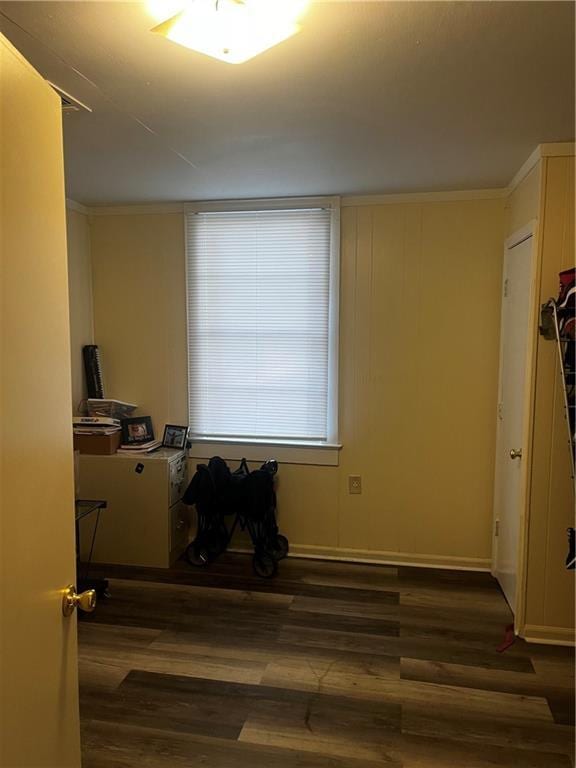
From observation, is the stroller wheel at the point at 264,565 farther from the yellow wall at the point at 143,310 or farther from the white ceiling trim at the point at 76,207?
the white ceiling trim at the point at 76,207

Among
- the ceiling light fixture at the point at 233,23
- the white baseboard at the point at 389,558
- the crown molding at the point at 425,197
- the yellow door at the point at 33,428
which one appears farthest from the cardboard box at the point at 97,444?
the ceiling light fixture at the point at 233,23

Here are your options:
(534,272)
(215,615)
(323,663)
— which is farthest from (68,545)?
(534,272)

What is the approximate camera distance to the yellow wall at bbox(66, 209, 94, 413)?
3.74 m

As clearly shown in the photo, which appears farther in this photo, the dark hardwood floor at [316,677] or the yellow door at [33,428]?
the dark hardwood floor at [316,677]

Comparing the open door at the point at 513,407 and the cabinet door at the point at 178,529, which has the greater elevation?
the open door at the point at 513,407

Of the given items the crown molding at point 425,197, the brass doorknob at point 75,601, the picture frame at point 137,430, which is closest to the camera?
the brass doorknob at point 75,601

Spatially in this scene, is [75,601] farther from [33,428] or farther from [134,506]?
[134,506]

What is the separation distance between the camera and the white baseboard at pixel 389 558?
11.7ft

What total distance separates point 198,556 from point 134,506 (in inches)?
22.3

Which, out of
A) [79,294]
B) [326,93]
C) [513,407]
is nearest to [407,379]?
[513,407]

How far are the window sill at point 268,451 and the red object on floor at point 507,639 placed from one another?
1435 mm

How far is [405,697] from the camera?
2307mm

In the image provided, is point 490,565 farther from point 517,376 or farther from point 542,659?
point 517,376

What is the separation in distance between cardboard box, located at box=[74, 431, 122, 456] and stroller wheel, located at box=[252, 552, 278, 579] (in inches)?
49.3
